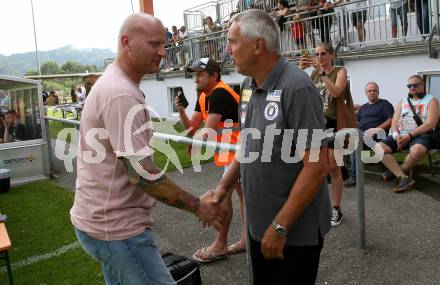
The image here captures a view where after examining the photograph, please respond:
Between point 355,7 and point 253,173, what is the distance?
29.1 ft

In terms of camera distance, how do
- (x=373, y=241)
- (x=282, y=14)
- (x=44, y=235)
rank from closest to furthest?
(x=373, y=241)
(x=44, y=235)
(x=282, y=14)

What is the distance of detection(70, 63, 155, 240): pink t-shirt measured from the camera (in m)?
2.01

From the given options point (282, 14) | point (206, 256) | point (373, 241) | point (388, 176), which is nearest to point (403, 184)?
point (388, 176)

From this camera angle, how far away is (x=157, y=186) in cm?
211

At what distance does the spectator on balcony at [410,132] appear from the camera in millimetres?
6203

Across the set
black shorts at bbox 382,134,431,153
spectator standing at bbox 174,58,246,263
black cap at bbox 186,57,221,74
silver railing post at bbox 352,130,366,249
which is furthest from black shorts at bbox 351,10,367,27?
black cap at bbox 186,57,221,74

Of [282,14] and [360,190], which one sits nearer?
[360,190]

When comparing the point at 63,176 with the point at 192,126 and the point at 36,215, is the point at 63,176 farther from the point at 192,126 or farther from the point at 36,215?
the point at 192,126

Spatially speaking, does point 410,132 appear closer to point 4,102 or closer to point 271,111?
point 271,111

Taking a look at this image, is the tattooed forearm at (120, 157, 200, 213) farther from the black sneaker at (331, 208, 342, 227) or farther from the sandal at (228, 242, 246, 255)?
the black sneaker at (331, 208, 342, 227)

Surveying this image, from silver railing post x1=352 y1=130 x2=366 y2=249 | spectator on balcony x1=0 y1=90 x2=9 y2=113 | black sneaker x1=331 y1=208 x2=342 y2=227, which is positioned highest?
spectator on balcony x1=0 y1=90 x2=9 y2=113

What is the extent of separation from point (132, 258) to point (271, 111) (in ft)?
3.30

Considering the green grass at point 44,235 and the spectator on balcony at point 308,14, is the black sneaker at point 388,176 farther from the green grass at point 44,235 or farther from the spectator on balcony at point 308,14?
the spectator on balcony at point 308,14

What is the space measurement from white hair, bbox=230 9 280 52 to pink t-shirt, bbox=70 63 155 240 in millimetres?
597
